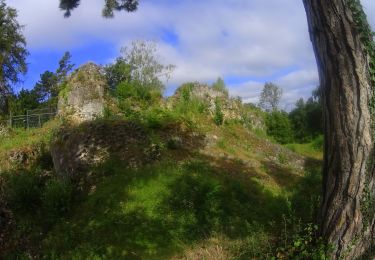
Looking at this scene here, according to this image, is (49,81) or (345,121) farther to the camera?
(49,81)

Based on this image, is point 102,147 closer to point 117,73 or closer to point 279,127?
point 117,73

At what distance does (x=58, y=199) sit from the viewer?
10625 mm

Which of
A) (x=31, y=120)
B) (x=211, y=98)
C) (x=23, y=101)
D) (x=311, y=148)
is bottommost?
(x=311, y=148)

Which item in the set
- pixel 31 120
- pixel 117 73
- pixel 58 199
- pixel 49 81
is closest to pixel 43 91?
pixel 49 81

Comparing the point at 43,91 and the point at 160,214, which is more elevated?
the point at 43,91

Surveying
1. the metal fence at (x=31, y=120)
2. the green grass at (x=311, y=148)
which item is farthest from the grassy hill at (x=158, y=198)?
the metal fence at (x=31, y=120)

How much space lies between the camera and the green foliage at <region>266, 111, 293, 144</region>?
25.6 m

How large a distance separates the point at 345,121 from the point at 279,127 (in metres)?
21.0

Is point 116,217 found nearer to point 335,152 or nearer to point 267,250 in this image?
point 267,250

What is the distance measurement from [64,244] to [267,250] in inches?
167

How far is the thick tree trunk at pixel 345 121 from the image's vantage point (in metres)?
5.49

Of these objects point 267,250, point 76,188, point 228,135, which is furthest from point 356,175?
point 228,135

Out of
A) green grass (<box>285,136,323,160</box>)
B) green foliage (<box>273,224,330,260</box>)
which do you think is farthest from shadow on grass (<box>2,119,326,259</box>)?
green grass (<box>285,136,323,160</box>)

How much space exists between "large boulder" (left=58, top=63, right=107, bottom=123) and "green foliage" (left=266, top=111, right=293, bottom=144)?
35.1 ft
